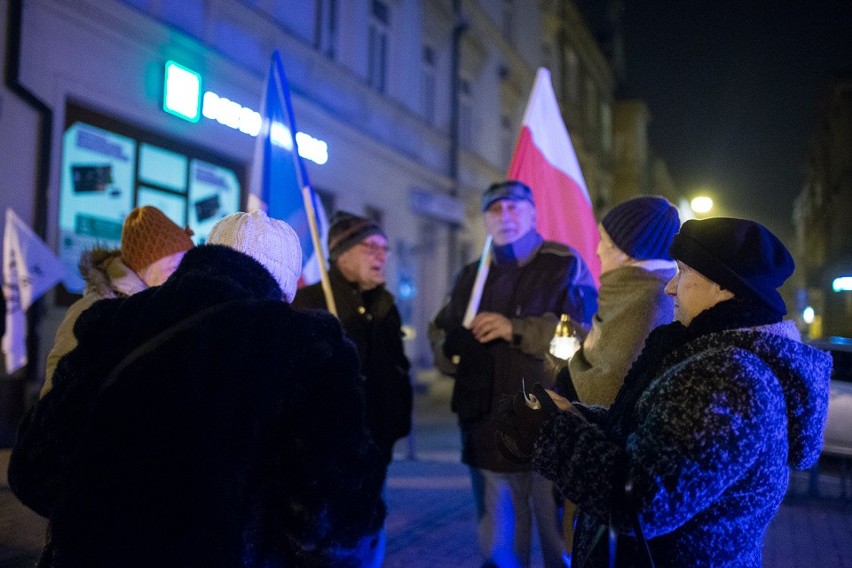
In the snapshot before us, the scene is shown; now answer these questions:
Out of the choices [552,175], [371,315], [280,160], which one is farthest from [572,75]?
[371,315]

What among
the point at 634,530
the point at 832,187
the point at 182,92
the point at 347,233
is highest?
the point at 832,187

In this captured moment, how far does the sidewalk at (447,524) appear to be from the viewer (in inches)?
153

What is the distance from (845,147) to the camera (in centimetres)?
3659

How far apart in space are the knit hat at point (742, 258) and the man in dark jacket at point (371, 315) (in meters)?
2.10

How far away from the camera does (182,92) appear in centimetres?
869

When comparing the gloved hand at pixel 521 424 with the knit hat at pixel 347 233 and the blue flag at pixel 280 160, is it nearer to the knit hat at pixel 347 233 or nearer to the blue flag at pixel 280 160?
the knit hat at pixel 347 233

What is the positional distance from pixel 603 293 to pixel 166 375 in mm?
1644

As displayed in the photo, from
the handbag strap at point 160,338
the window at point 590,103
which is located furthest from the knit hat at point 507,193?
the window at point 590,103

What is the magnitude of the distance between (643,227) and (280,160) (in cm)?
242

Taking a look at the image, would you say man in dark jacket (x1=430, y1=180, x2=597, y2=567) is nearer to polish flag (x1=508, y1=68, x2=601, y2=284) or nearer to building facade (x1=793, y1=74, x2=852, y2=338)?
polish flag (x1=508, y1=68, x2=601, y2=284)

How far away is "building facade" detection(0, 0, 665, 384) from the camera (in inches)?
286

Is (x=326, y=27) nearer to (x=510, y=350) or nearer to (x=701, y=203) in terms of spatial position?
(x=701, y=203)

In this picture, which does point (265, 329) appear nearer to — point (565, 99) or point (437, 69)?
point (437, 69)

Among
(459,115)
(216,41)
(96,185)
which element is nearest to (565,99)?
(459,115)
